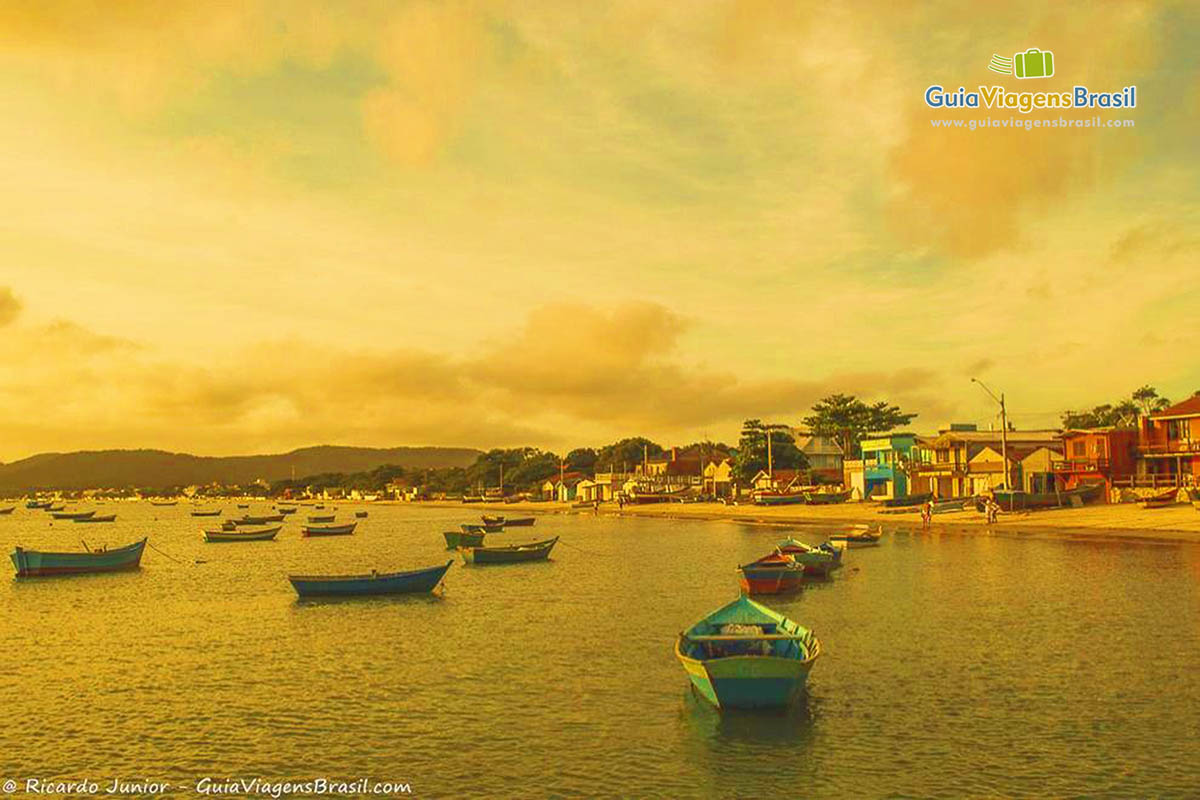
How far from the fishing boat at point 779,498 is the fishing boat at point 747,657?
104 meters

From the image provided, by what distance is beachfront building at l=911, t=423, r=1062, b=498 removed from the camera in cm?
10769

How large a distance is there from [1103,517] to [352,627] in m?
61.4


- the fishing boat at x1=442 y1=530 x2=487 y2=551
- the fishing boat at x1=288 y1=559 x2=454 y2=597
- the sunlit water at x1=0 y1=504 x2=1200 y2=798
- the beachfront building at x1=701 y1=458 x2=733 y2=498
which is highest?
the beachfront building at x1=701 y1=458 x2=733 y2=498

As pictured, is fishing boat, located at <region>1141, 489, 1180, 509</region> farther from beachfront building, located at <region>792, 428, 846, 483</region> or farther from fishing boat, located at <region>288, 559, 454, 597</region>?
beachfront building, located at <region>792, 428, 846, 483</region>

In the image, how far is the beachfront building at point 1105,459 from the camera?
91.4 m

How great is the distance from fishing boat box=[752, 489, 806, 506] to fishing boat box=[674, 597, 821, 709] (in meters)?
104

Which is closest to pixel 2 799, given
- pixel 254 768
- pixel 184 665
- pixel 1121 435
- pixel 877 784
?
pixel 254 768

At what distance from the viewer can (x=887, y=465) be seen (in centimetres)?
12712

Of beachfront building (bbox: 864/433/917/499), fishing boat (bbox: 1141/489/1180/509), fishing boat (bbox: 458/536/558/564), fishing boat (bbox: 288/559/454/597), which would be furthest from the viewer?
beachfront building (bbox: 864/433/917/499)

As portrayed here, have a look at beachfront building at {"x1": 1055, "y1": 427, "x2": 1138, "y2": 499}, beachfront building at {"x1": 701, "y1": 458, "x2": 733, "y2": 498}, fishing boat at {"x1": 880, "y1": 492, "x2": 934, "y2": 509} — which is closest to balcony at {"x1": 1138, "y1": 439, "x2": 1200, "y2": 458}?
beachfront building at {"x1": 1055, "y1": 427, "x2": 1138, "y2": 499}

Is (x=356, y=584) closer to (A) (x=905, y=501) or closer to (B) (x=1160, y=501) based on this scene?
(B) (x=1160, y=501)

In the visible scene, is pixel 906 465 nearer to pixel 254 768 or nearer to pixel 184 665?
pixel 184 665

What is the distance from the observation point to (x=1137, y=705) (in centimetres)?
2406

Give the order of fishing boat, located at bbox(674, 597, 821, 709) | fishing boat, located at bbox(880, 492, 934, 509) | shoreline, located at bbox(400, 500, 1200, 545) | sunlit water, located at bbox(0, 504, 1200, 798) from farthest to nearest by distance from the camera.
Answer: fishing boat, located at bbox(880, 492, 934, 509) → shoreline, located at bbox(400, 500, 1200, 545) → fishing boat, located at bbox(674, 597, 821, 709) → sunlit water, located at bbox(0, 504, 1200, 798)
